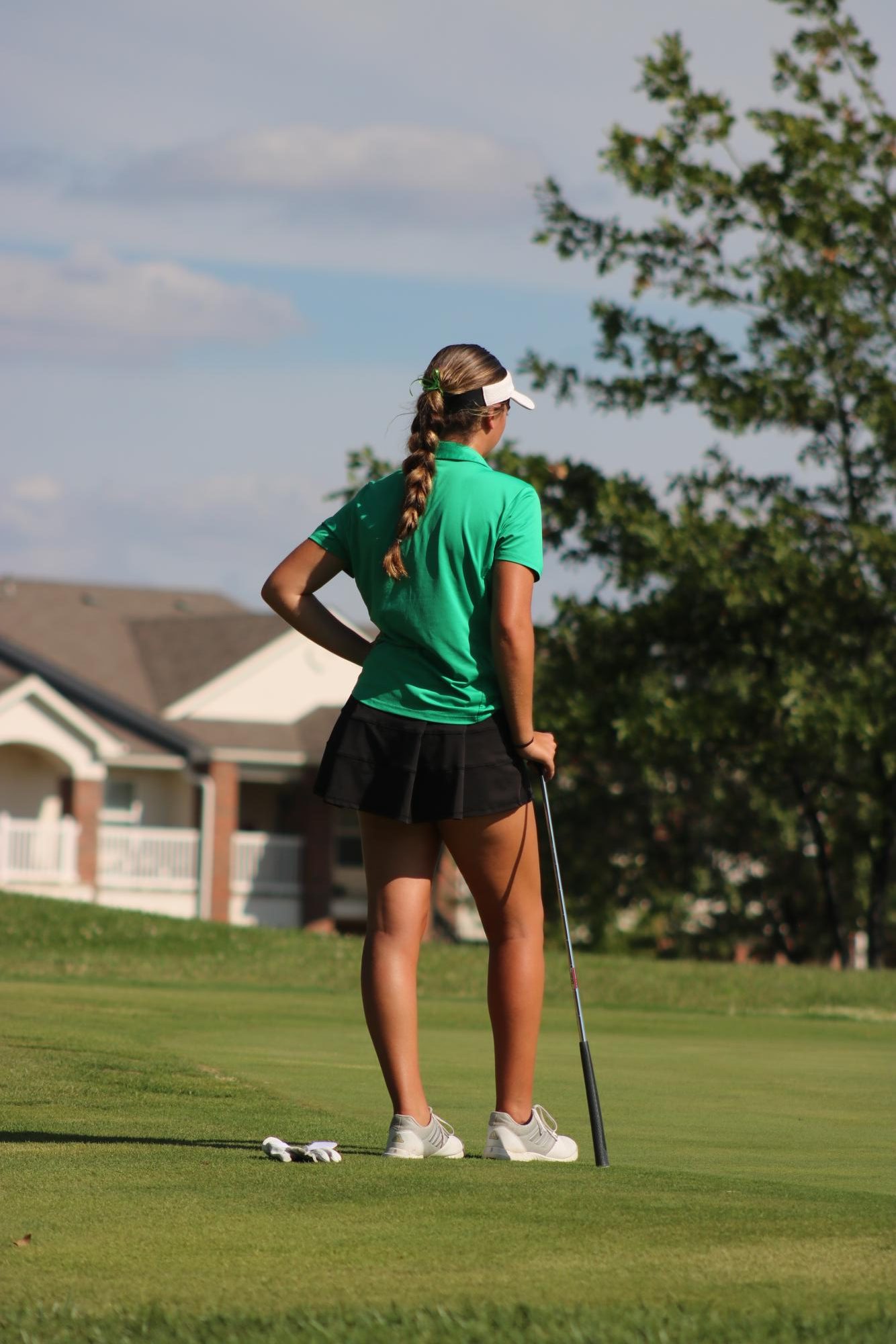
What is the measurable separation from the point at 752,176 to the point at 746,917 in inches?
596

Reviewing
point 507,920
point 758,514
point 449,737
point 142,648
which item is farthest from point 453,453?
point 142,648

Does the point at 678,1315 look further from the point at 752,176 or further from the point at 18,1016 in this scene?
the point at 752,176

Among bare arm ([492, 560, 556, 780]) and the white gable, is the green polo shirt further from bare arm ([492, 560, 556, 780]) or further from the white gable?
the white gable

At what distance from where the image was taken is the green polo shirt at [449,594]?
4945 millimetres

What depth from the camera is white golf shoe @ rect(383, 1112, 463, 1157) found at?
15.5 feet

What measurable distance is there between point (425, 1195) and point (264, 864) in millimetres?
35272

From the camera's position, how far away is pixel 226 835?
3803 cm

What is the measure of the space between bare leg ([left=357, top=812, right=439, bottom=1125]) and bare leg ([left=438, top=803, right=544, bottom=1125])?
0.10 metres

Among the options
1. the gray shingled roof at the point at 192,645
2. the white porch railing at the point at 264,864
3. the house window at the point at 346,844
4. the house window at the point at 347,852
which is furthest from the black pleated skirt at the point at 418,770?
the house window at the point at 347,852

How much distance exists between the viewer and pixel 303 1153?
14.9 ft

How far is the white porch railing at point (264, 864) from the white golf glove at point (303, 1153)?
111 ft

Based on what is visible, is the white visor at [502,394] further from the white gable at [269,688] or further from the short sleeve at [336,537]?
the white gable at [269,688]

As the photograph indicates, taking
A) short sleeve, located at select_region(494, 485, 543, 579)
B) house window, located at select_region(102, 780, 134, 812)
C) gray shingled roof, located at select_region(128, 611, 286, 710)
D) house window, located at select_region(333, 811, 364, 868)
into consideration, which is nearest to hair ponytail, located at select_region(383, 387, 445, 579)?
short sleeve, located at select_region(494, 485, 543, 579)

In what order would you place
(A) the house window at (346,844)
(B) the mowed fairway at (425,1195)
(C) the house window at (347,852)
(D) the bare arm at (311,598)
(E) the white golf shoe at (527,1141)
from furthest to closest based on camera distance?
(C) the house window at (347,852) < (A) the house window at (346,844) < (D) the bare arm at (311,598) < (E) the white golf shoe at (527,1141) < (B) the mowed fairway at (425,1195)
